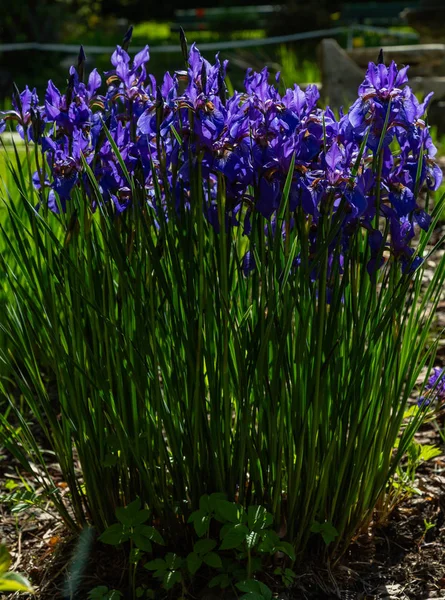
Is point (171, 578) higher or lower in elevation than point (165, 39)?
lower

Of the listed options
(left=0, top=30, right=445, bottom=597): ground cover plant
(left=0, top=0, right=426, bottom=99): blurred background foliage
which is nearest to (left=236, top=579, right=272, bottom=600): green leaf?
(left=0, top=30, right=445, bottom=597): ground cover plant

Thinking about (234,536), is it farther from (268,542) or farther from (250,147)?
(250,147)

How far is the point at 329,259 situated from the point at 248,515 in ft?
1.67

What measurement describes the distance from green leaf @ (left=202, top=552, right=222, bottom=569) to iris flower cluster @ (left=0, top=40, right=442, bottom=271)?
22.3 inches

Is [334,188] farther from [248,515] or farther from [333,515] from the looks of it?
[333,515]

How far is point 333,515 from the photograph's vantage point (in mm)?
1647

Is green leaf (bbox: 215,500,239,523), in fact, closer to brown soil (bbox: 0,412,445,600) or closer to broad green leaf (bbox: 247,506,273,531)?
broad green leaf (bbox: 247,506,273,531)

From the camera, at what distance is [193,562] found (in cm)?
149

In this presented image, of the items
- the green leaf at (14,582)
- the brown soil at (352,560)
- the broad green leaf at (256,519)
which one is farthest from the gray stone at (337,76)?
the green leaf at (14,582)

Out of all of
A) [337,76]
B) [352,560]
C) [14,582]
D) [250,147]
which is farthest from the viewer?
[337,76]

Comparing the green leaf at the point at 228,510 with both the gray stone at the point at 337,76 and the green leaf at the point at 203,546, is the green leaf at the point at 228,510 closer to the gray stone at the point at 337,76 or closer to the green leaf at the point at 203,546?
the green leaf at the point at 203,546

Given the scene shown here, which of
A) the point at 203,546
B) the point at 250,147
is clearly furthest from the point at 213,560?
the point at 250,147

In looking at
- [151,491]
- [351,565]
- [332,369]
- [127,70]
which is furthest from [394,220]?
[351,565]

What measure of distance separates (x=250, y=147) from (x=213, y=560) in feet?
2.55
